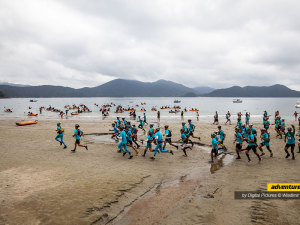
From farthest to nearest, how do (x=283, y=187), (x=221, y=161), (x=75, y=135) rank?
(x=75, y=135) < (x=221, y=161) < (x=283, y=187)

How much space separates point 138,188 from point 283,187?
19.1 feet

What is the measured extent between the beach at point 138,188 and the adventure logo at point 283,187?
24cm

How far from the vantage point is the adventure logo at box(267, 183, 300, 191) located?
6.96 meters

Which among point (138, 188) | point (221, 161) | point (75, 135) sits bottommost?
point (138, 188)

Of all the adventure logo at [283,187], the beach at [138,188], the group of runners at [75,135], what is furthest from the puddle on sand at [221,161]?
the group of runners at [75,135]

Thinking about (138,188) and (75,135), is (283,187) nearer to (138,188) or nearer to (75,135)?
(138,188)

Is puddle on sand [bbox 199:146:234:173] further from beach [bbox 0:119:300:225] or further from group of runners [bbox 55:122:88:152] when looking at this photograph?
group of runners [bbox 55:122:88:152]

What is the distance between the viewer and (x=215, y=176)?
8.52m

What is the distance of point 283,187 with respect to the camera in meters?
7.16

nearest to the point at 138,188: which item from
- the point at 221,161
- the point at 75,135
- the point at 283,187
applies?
the point at 283,187

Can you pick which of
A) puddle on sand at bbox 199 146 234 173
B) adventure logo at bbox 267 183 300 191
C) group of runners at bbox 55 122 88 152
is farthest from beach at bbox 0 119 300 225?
group of runners at bbox 55 122 88 152

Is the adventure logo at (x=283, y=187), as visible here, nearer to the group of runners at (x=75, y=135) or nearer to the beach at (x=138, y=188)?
the beach at (x=138, y=188)

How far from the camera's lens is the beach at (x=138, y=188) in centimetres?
534

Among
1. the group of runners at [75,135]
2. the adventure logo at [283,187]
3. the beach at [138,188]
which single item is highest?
the group of runners at [75,135]
